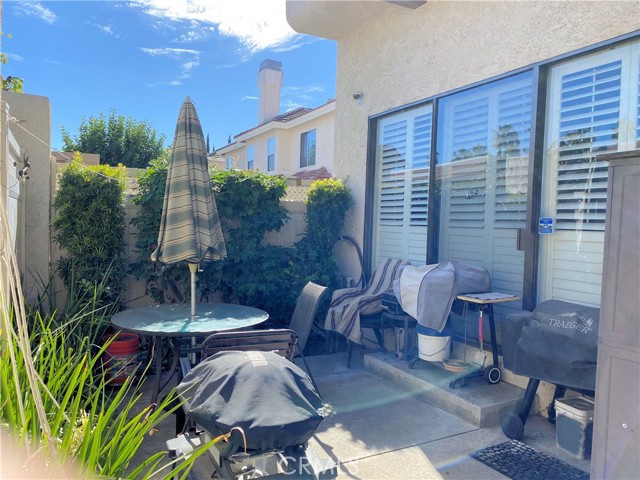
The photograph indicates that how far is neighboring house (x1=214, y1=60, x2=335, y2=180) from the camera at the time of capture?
16141 millimetres

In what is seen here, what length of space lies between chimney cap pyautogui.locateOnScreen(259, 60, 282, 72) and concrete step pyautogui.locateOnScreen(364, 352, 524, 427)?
1781 centimetres

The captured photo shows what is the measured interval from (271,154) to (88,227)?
1440 cm

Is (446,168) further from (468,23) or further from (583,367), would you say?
(583,367)

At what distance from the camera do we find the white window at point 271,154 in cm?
1894

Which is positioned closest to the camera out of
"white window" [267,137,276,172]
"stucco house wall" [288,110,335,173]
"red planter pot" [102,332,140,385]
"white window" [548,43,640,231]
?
"white window" [548,43,640,231]

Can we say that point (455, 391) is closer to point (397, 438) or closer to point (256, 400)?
point (397, 438)

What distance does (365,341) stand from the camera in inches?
250

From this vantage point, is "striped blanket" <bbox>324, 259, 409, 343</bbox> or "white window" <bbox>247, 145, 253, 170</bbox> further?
"white window" <bbox>247, 145, 253, 170</bbox>

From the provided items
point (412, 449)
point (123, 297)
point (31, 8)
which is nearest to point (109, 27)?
point (31, 8)

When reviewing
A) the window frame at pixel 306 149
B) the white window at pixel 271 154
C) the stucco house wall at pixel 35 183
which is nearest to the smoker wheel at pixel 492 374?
the stucco house wall at pixel 35 183

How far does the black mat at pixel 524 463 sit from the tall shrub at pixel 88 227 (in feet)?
12.9

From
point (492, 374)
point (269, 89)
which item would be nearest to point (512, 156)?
point (492, 374)

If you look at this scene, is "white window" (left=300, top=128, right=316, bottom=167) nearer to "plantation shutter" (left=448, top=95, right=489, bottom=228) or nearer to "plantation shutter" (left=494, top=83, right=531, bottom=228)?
"plantation shutter" (left=448, top=95, right=489, bottom=228)

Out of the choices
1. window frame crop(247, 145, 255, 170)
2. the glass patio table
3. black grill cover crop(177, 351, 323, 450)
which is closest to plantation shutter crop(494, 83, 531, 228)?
the glass patio table
